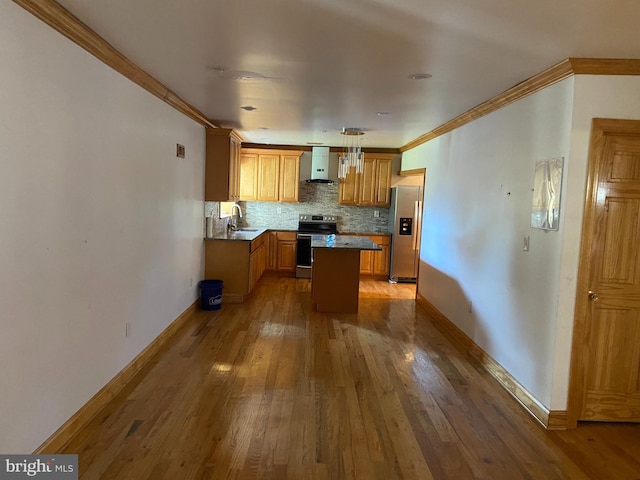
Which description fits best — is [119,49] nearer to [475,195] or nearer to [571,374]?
[475,195]

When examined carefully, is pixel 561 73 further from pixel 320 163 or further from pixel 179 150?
pixel 320 163

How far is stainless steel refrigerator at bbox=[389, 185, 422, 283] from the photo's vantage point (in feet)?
26.0

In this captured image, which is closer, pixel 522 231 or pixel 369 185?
pixel 522 231

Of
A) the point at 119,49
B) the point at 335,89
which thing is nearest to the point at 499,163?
the point at 335,89

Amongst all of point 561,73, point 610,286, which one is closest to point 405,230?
point 610,286

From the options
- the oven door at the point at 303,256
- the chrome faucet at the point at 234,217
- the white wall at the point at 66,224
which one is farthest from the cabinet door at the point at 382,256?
the white wall at the point at 66,224

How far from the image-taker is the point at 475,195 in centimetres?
459

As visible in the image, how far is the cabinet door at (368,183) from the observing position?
829 cm

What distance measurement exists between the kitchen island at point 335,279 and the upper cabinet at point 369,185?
2.52m

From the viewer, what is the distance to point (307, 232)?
27.4ft

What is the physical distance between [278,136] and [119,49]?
4310 millimetres

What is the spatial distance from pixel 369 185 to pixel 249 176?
2232 mm

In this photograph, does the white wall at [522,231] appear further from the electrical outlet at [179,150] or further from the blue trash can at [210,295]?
the electrical outlet at [179,150]

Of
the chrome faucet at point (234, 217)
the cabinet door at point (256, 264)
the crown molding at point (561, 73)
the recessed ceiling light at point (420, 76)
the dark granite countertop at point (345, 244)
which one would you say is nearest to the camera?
the crown molding at point (561, 73)
